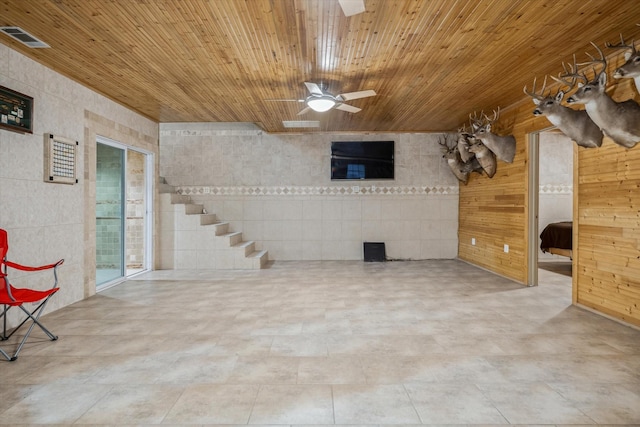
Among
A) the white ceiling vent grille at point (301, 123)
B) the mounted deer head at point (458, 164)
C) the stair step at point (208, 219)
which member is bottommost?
the stair step at point (208, 219)

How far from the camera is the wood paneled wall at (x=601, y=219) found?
3445mm

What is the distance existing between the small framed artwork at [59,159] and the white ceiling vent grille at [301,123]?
135 inches

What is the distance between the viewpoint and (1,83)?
3.39m

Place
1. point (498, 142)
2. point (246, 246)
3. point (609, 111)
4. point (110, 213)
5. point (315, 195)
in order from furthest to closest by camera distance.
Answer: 1. point (315, 195)
2. point (246, 246)
3. point (110, 213)
4. point (498, 142)
5. point (609, 111)

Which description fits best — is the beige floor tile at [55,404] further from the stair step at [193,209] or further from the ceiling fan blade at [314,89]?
the stair step at [193,209]

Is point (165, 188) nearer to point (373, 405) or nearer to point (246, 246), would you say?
point (246, 246)

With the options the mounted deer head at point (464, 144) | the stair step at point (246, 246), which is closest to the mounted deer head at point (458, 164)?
the mounted deer head at point (464, 144)

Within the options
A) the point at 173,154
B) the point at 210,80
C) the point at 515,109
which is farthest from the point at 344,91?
the point at 173,154

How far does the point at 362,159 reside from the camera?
756cm

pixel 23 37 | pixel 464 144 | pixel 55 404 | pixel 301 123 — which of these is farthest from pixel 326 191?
pixel 55 404

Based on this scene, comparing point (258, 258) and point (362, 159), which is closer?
point (258, 258)

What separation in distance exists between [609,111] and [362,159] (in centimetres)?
464

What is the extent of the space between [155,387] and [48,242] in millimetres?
2643

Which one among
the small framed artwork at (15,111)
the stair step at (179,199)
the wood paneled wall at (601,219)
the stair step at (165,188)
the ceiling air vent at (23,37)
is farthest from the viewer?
the stair step at (165,188)
